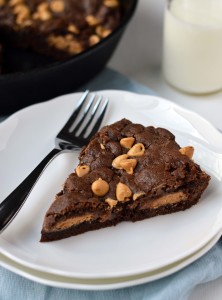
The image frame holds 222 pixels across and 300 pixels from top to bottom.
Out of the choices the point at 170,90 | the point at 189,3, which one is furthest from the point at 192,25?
the point at 170,90

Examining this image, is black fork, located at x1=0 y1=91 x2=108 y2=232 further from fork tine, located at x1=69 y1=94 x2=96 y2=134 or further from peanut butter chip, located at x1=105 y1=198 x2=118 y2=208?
peanut butter chip, located at x1=105 y1=198 x2=118 y2=208

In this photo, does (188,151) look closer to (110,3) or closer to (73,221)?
(73,221)

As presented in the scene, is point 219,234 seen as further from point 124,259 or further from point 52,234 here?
point 52,234

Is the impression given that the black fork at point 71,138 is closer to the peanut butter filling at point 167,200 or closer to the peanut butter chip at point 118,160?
the peanut butter chip at point 118,160

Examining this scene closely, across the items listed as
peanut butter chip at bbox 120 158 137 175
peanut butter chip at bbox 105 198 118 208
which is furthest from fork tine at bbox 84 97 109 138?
peanut butter chip at bbox 105 198 118 208

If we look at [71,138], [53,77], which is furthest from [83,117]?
[53,77]

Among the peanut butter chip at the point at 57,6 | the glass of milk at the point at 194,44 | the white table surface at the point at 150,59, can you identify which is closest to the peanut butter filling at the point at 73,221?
the white table surface at the point at 150,59
